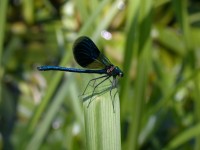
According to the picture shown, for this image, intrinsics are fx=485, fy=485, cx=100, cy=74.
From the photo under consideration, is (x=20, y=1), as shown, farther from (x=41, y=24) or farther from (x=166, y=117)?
(x=166, y=117)

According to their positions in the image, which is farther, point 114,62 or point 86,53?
point 114,62

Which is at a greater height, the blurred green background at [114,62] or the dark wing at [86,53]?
the blurred green background at [114,62]

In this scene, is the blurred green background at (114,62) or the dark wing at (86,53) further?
the blurred green background at (114,62)

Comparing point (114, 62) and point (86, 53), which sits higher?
point (114, 62)

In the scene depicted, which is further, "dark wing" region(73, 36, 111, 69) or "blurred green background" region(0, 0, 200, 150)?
"blurred green background" region(0, 0, 200, 150)

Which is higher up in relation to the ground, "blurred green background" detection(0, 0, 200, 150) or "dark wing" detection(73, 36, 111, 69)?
"blurred green background" detection(0, 0, 200, 150)
